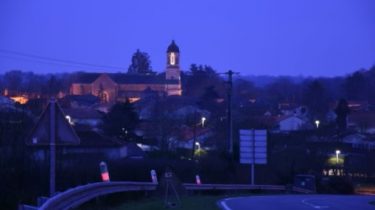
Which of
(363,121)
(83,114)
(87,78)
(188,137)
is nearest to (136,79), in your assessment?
(87,78)

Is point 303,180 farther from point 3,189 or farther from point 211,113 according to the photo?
point 211,113

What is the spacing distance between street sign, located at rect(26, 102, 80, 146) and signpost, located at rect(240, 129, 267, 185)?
970 inches

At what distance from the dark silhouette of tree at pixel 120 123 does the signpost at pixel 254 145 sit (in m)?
29.1

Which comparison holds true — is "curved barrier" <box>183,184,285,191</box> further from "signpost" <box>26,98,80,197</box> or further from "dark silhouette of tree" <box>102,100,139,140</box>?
"dark silhouette of tree" <box>102,100,139,140</box>

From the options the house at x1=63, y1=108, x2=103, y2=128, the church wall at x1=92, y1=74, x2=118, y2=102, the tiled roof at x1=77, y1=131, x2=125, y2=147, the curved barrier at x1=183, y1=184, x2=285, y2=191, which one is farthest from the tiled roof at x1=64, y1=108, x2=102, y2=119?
the church wall at x1=92, y1=74, x2=118, y2=102

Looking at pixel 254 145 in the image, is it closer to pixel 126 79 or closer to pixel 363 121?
pixel 363 121

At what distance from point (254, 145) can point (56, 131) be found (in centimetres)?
2531

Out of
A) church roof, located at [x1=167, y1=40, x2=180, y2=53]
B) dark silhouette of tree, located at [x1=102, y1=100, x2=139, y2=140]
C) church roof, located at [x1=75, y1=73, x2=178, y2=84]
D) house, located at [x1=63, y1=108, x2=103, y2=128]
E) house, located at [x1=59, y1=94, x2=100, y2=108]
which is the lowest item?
dark silhouette of tree, located at [x1=102, y1=100, x2=139, y2=140]

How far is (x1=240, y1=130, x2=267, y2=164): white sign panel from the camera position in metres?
38.4

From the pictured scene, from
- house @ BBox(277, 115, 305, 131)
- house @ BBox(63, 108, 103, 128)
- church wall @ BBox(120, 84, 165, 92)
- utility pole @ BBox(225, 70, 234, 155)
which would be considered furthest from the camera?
church wall @ BBox(120, 84, 165, 92)

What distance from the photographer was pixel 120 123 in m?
A: 68.2

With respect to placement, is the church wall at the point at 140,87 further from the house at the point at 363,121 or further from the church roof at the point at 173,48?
the house at the point at 363,121

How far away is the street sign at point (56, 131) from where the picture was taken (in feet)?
46.1

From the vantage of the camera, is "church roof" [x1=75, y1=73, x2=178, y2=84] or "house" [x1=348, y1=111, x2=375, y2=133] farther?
"church roof" [x1=75, y1=73, x2=178, y2=84]
